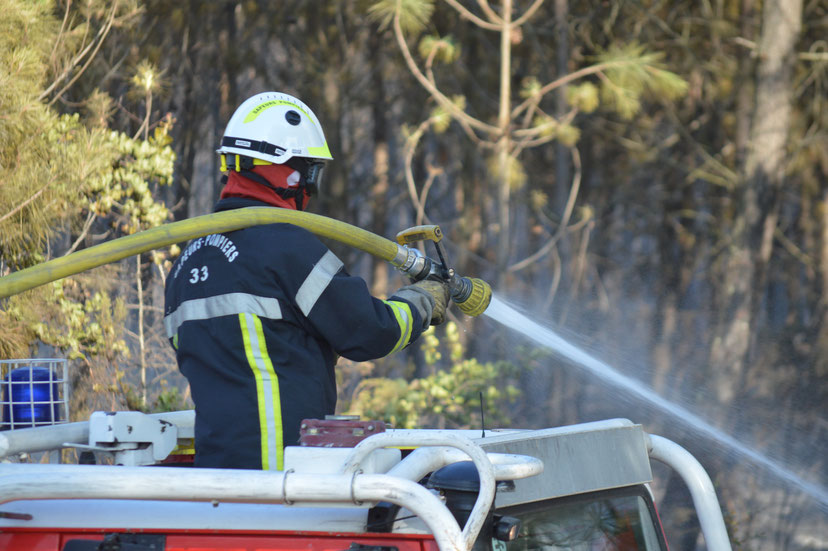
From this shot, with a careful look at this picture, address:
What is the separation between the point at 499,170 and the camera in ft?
31.1

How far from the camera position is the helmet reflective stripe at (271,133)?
10.1 ft

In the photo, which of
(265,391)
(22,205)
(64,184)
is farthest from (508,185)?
(265,391)

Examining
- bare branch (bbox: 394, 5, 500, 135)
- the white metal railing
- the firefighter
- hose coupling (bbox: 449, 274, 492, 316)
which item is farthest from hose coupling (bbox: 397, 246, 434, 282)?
bare branch (bbox: 394, 5, 500, 135)

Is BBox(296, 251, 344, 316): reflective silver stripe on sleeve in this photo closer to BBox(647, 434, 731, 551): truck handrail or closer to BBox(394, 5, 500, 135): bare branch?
BBox(647, 434, 731, 551): truck handrail

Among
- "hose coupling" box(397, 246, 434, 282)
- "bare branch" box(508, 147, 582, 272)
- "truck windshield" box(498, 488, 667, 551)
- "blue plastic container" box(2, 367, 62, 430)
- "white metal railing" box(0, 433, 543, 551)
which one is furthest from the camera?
"bare branch" box(508, 147, 582, 272)

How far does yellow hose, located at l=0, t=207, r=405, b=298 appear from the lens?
244cm

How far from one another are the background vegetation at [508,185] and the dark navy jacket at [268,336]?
3188mm

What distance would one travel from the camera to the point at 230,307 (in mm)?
2793

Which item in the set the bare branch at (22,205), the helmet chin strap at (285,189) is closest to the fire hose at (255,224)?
the helmet chin strap at (285,189)

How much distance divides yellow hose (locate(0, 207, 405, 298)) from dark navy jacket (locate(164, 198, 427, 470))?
44 mm

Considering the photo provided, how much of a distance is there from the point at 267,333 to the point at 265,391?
0.53 feet

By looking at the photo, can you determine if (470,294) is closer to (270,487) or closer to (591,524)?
(591,524)

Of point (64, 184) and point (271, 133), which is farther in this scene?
point (64, 184)

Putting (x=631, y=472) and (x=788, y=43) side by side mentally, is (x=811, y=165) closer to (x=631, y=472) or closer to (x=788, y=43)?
(x=788, y=43)
